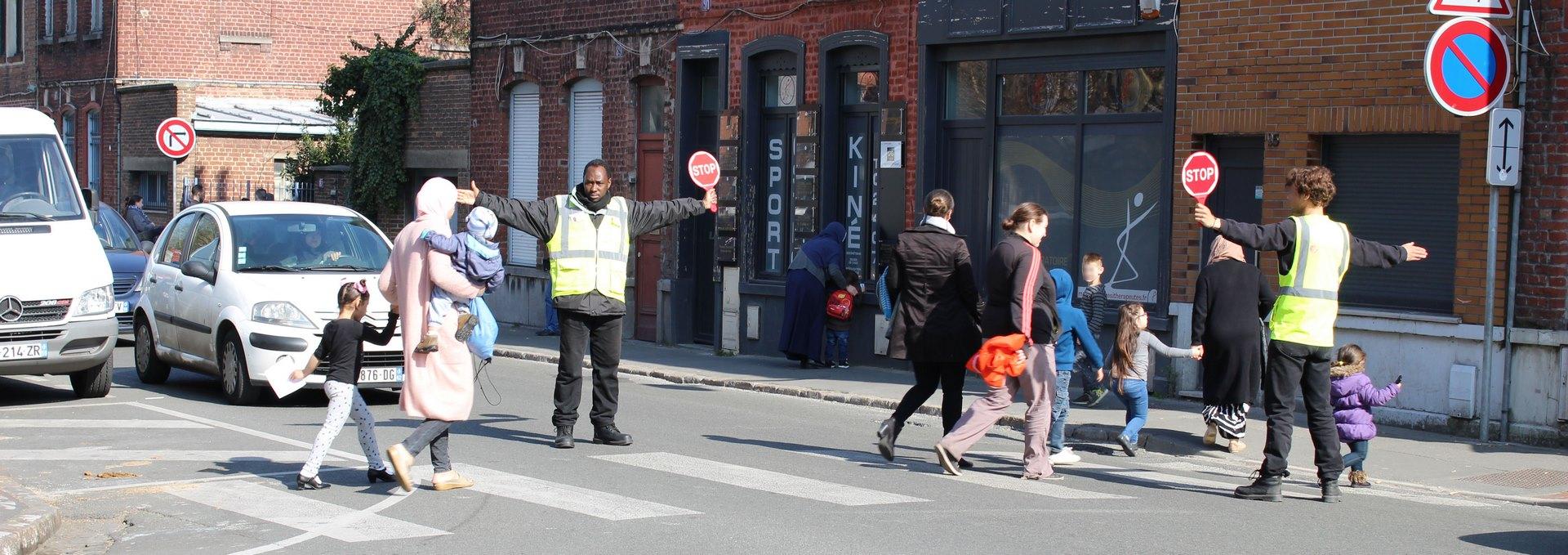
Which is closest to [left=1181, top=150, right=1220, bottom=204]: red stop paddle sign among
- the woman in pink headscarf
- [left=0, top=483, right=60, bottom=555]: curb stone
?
the woman in pink headscarf

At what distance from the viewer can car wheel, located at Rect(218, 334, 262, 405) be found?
1287 cm

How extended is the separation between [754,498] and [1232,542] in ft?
8.04

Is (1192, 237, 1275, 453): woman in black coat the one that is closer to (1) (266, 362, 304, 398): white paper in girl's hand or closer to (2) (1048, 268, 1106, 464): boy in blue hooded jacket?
(2) (1048, 268, 1106, 464): boy in blue hooded jacket

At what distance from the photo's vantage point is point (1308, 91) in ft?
43.7

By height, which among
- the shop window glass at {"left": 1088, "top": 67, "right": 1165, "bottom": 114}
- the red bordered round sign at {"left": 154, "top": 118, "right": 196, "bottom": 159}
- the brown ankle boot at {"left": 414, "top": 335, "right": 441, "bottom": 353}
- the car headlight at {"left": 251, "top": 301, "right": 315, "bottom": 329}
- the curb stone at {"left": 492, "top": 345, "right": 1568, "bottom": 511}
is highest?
the shop window glass at {"left": 1088, "top": 67, "right": 1165, "bottom": 114}

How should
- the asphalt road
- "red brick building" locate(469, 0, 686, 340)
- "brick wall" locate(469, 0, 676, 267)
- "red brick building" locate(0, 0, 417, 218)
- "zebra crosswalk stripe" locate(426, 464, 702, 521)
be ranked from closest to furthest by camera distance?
the asphalt road → "zebra crosswalk stripe" locate(426, 464, 702, 521) → "brick wall" locate(469, 0, 676, 267) → "red brick building" locate(469, 0, 686, 340) → "red brick building" locate(0, 0, 417, 218)

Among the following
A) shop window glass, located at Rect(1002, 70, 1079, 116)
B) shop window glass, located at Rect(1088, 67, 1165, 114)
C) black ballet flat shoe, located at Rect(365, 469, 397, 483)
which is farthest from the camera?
shop window glass, located at Rect(1002, 70, 1079, 116)

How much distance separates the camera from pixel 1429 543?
801 centimetres

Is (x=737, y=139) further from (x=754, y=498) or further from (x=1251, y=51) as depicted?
(x=754, y=498)

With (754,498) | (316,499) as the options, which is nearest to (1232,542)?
(754,498)

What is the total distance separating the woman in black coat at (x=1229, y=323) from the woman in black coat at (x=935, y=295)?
1409mm

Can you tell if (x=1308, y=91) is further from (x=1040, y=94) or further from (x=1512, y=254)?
(x=1040, y=94)

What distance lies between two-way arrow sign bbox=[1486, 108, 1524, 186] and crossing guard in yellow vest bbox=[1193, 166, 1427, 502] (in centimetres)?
289

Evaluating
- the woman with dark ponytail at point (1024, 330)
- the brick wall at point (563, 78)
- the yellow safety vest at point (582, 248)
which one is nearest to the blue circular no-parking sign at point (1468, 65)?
the woman with dark ponytail at point (1024, 330)
